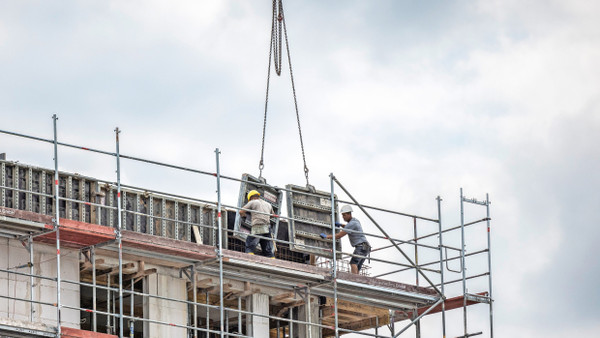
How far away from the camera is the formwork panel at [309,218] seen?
32375 mm

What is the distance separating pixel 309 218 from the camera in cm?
3297

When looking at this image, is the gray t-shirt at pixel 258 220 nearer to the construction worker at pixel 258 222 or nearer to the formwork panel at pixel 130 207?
the construction worker at pixel 258 222

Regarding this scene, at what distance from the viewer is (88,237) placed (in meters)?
27.3

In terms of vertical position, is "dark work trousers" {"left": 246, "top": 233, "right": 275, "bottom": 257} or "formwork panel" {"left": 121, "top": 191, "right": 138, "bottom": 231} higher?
"formwork panel" {"left": 121, "top": 191, "right": 138, "bottom": 231}

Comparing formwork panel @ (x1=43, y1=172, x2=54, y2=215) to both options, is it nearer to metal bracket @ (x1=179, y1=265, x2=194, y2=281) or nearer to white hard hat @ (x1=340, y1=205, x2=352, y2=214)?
metal bracket @ (x1=179, y1=265, x2=194, y2=281)

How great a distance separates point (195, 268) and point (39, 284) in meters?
3.48

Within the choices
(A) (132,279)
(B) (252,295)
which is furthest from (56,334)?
(B) (252,295)

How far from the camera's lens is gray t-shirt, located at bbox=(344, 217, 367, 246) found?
32656mm

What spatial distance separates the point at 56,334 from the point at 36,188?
4118 millimetres

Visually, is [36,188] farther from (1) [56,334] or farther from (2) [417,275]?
(2) [417,275]

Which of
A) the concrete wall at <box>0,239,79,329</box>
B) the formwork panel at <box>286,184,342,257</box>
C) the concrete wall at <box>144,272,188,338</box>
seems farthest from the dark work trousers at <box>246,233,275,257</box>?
the concrete wall at <box>0,239,79,329</box>

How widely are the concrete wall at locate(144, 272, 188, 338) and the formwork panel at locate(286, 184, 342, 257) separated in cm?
332

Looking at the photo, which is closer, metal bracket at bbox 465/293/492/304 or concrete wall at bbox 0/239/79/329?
concrete wall at bbox 0/239/79/329

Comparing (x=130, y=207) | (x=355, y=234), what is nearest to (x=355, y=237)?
(x=355, y=234)
